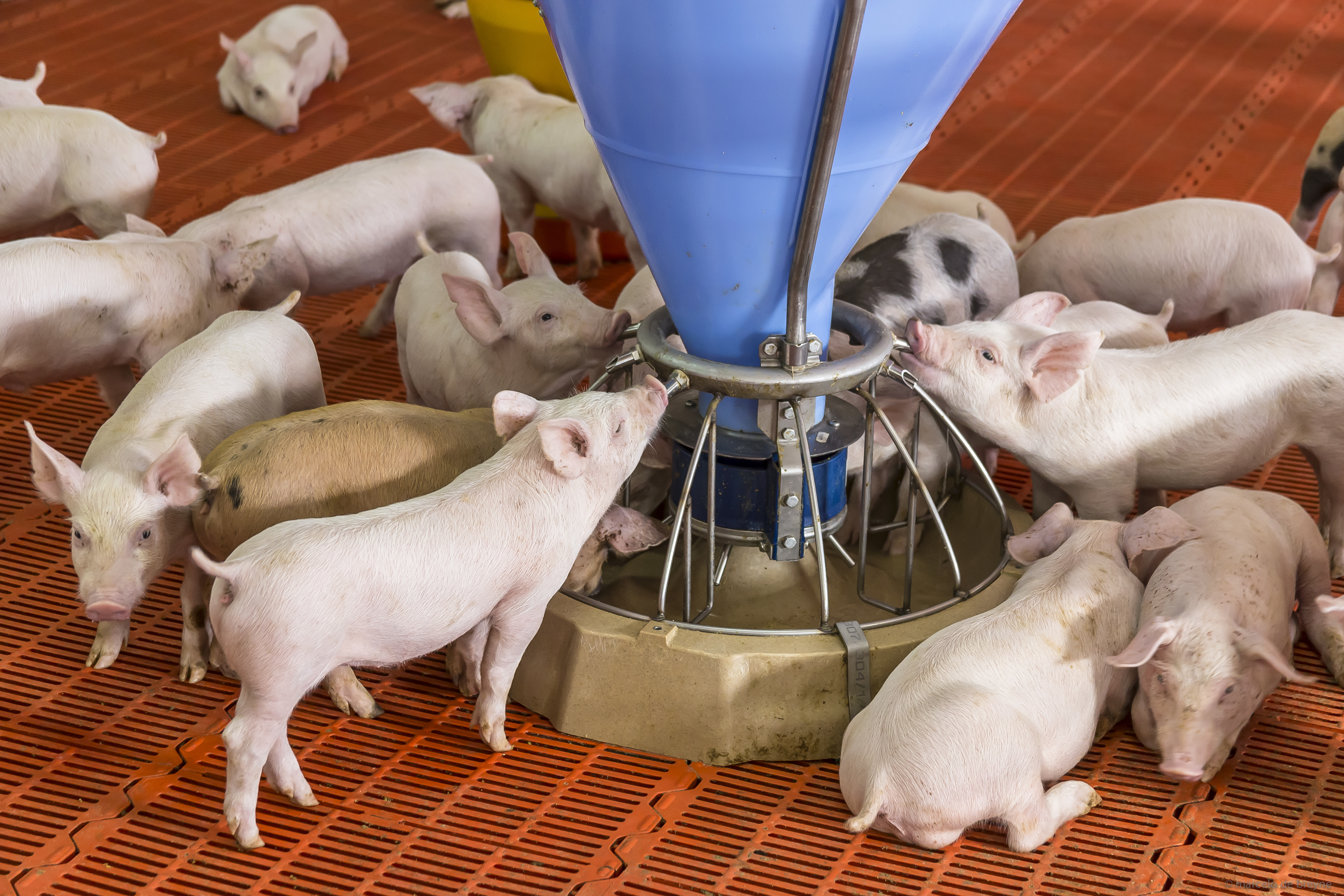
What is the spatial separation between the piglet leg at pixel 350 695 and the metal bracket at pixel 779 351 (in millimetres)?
1072

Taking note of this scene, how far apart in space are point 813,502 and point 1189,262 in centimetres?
182

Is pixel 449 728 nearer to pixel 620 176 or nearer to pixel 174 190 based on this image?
pixel 620 176

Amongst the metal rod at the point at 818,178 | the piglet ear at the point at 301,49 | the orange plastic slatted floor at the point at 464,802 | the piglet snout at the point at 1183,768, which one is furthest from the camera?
the piglet ear at the point at 301,49

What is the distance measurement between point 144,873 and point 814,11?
1.88 metres

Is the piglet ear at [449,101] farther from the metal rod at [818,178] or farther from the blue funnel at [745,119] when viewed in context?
the metal rod at [818,178]

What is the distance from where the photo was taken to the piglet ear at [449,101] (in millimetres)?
4711

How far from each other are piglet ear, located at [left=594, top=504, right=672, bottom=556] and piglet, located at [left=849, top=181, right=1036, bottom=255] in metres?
1.61

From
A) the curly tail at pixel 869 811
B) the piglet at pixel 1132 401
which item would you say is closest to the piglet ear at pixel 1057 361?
the piglet at pixel 1132 401

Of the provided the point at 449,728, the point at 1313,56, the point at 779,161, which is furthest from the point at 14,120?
the point at 1313,56

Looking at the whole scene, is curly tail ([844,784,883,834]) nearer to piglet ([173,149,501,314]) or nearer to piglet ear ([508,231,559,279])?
piglet ear ([508,231,559,279])

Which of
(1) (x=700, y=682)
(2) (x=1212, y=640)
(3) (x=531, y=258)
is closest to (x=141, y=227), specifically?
(3) (x=531, y=258)

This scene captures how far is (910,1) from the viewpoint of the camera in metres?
2.20

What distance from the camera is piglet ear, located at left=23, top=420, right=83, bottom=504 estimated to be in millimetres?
2561

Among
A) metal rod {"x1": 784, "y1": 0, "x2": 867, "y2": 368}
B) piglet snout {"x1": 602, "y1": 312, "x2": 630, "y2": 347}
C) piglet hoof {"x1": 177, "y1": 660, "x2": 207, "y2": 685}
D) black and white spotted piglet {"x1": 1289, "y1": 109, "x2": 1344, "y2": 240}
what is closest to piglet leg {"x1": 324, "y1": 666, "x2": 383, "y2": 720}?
piglet hoof {"x1": 177, "y1": 660, "x2": 207, "y2": 685}
